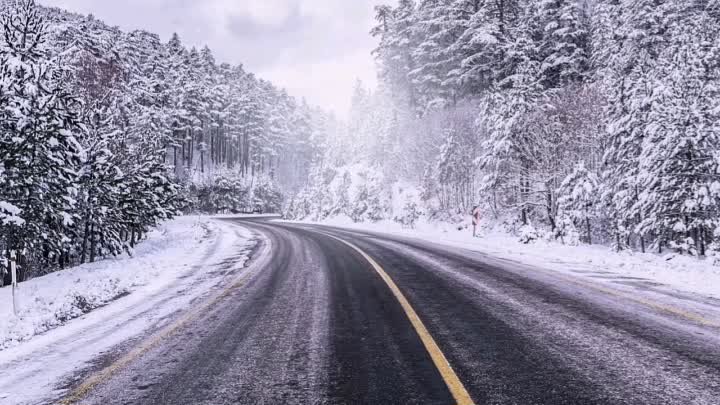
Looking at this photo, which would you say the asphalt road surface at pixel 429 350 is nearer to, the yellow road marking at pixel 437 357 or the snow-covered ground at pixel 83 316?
the yellow road marking at pixel 437 357

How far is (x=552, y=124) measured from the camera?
21312 mm

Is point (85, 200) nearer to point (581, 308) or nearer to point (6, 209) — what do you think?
point (6, 209)

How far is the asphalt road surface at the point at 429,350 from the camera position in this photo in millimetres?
3254

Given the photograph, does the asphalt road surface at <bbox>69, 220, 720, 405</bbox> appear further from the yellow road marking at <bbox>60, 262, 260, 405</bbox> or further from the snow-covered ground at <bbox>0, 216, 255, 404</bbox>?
the snow-covered ground at <bbox>0, 216, 255, 404</bbox>

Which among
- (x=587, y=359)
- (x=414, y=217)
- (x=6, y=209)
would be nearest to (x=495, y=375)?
(x=587, y=359)

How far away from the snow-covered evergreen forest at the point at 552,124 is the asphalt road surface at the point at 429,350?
10.2m

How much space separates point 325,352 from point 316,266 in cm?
618

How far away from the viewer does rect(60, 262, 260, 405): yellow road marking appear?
3524mm

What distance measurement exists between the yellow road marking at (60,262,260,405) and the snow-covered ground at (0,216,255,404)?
0.84 feet

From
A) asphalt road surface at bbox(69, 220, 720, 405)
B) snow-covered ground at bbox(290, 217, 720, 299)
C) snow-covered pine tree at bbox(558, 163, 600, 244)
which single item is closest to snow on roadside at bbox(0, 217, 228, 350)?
asphalt road surface at bbox(69, 220, 720, 405)

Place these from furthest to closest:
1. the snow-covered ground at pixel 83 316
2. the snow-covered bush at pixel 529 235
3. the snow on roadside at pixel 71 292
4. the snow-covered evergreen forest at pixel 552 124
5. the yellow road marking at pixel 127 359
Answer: the snow-covered bush at pixel 529 235 < the snow-covered evergreen forest at pixel 552 124 < the snow on roadside at pixel 71 292 < the snow-covered ground at pixel 83 316 < the yellow road marking at pixel 127 359

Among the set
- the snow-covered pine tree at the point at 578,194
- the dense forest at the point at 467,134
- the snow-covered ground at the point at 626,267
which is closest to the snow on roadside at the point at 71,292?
the dense forest at the point at 467,134

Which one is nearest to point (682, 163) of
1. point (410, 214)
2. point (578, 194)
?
point (578, 194)

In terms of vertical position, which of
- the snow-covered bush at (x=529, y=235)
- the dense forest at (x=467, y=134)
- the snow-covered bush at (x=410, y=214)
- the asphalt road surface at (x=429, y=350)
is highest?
the dense forest at (x=467, y=134)
